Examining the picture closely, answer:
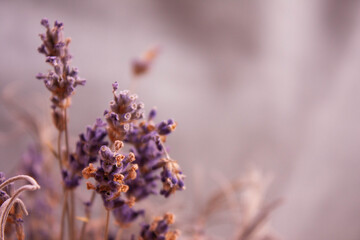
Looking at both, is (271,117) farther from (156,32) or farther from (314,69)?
(156,32)

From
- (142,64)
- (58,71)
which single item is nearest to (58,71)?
(58,71)

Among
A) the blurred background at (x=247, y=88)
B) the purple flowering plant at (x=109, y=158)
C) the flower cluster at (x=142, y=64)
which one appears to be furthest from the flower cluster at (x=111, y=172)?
the blurred background at (x=247, y=88)

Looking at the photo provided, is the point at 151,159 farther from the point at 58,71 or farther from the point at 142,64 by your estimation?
the point at 142,64

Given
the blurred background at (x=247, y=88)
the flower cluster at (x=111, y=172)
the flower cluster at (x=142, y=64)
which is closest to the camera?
the flower cluster at (x=111, y=172)

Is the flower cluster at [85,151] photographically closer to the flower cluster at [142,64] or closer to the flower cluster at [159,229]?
the flower cluster at [159,229]

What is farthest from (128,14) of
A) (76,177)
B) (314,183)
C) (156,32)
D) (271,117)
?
(314,183)
